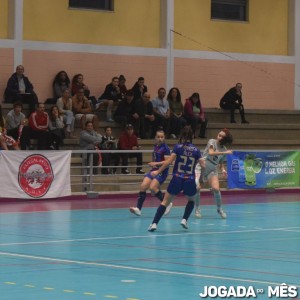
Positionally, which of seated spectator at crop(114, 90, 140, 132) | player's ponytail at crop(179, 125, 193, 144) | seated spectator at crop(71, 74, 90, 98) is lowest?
player's ponytail at crop(179, 125, 193, 144)

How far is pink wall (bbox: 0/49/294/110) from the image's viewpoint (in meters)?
33.8

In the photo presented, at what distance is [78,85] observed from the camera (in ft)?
109

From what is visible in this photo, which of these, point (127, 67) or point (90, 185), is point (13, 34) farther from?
point (90, 185)

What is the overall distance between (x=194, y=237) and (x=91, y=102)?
609 inches

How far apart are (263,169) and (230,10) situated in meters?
9.80

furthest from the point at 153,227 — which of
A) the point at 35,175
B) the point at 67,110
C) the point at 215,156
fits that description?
the point at 67,110

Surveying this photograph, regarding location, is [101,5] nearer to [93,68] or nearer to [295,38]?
[93,68]

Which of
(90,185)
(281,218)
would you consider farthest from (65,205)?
(281,218)

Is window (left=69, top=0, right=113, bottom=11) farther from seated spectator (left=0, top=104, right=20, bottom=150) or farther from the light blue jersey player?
the light blue jersey player

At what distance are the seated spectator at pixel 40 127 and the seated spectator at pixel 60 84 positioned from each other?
11.2 ft

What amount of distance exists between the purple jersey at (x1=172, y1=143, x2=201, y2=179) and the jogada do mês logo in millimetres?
8639

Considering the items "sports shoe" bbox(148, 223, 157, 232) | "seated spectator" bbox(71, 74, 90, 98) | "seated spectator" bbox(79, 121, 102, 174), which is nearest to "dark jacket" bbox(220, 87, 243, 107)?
"seated spectator" bbox(71, 74, 90, 98)

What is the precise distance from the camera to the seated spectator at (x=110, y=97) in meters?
33.6

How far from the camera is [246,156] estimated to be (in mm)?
31609
